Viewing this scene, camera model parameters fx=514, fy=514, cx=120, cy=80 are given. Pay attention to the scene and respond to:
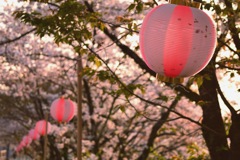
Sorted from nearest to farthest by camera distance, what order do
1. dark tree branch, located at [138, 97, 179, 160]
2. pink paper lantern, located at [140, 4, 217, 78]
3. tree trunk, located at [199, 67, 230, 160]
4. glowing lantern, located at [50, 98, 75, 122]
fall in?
pink paper lantern, located at [140, 4, 217, 78]
tree trunk, located at [199, 67, 230, 160]
glowing lantern, located at [50, 98, 75, 122]
dark tree branch, located at [138, 97, 179, 160]

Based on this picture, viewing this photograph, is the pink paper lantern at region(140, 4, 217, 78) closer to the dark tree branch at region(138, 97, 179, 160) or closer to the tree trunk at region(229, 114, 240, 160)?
the tree trunk at region(229, 114, 240, 160)

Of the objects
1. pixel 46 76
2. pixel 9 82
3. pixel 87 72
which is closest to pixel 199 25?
pixel 87 72

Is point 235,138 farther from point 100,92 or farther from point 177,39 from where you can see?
point 100,92

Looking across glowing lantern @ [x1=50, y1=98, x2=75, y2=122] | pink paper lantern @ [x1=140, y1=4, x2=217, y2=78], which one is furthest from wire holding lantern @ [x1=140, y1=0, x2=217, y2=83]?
glowing lantern @ [x1=50, y1=98, x2=75, y2=122]

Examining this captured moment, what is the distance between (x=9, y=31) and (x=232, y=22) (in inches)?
410

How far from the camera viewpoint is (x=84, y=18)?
6637 mm

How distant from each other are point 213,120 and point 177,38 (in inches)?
136

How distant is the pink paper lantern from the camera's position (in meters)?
4.07

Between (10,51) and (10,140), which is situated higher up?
(10,140)

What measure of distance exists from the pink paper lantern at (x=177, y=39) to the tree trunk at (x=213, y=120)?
292 centimetres

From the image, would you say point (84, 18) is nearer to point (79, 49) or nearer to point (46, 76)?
point (79, 49)

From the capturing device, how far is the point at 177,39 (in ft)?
13.4

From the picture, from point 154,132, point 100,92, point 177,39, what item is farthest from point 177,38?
point 100,92

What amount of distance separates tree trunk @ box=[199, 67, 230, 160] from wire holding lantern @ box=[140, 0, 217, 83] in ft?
9.54
